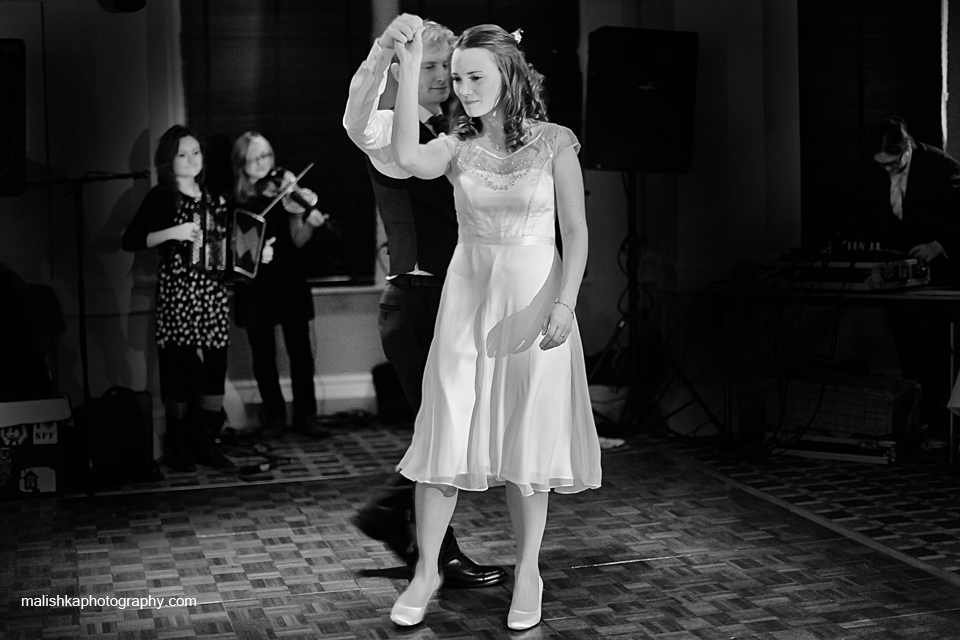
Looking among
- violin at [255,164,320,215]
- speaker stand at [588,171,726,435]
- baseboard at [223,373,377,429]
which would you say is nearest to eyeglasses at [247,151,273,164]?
violin at [255,164,320,215]

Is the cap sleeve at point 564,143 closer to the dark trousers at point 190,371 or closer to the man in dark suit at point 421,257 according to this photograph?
the man in dark suit at point 421,257

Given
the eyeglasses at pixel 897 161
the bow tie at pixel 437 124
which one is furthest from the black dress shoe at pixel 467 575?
the eyeglasses at pixel 897 161

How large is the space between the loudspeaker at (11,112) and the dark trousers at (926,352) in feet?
13.9

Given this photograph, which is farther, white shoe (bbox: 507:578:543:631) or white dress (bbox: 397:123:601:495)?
white shoe (bbox: 507:578:543:631)

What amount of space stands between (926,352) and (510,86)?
12.3 ft

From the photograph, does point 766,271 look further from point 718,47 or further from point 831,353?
point 718,47

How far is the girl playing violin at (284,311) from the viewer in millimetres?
6180

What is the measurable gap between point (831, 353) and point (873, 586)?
264 cm

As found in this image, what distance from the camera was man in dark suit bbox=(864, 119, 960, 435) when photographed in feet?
18.7

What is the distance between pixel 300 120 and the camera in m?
6.27

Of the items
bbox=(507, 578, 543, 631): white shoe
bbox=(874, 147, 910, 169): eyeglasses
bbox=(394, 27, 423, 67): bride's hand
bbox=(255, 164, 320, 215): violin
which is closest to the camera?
bbox=(394, 27, 423, 67): bride's hand

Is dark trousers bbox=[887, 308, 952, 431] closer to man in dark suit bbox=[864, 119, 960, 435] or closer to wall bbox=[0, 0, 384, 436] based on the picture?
man in dark suit bbox=[864, 119, 960, 435]

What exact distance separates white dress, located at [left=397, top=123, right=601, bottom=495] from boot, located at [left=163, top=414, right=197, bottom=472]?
2.61m

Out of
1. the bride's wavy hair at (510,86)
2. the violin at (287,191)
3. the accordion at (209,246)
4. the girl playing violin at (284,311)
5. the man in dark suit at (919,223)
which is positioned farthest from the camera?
the girl playing violin at (284,311)
